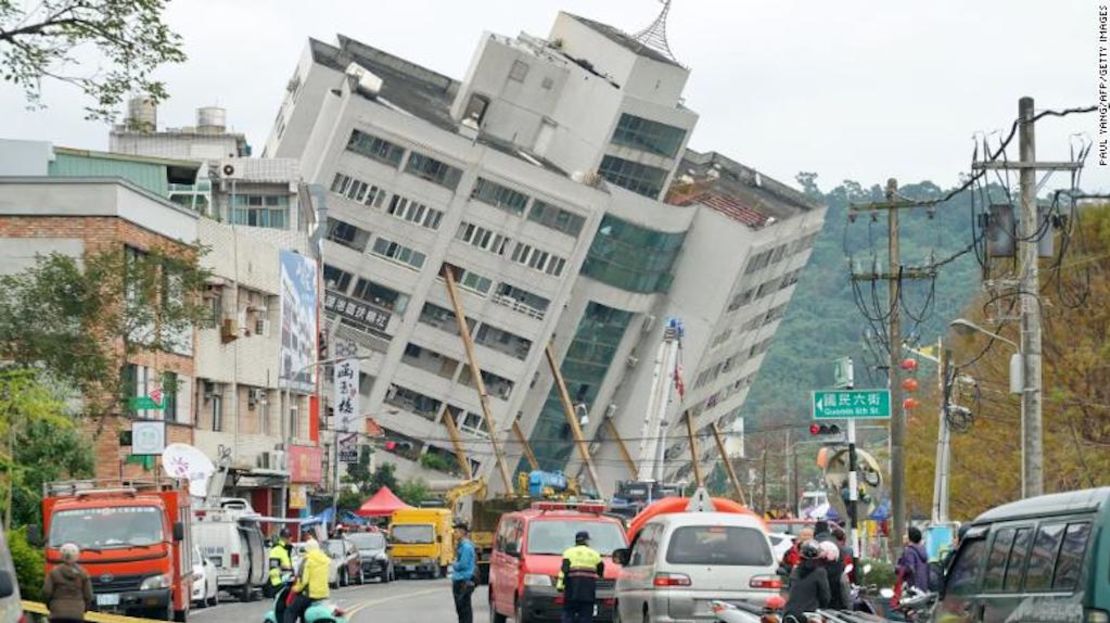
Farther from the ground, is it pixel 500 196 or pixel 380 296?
pixel 500 196

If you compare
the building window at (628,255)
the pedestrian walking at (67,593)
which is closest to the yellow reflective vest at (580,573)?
the pedestrian walking at (67,593)

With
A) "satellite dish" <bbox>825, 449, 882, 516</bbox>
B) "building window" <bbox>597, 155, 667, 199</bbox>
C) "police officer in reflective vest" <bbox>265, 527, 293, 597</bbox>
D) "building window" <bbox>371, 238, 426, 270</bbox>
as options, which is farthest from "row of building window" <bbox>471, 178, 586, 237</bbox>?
"police officer in reflective vest" <bbox>265, 527, 293, 597</bbox>

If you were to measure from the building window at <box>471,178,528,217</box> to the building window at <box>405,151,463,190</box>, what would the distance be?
110 centimetres

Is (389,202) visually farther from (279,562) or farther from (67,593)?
(67,593)

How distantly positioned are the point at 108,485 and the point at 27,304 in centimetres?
645

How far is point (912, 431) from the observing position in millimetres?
84562

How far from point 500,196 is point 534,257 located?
3.34 metres

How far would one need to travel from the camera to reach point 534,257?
348 feet

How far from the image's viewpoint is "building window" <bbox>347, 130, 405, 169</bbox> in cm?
10338

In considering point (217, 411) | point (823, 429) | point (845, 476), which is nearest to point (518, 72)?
point (217, 411)

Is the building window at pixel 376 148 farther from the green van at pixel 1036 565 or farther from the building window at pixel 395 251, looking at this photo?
the green van at pixel 1036 565

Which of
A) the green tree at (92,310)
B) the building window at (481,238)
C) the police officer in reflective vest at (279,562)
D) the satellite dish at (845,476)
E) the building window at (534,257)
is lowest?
the police officer in reflective vest at (279,562)

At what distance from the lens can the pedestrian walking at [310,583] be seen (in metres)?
27.4

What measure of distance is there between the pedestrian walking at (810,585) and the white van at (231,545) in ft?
93.9
